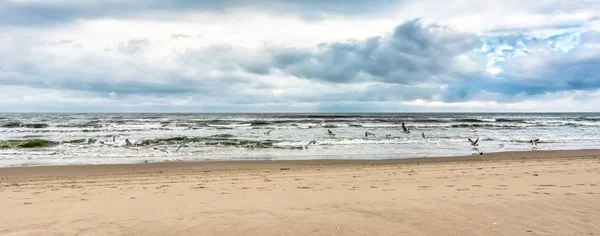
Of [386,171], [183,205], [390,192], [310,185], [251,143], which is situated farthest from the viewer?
[251,143]

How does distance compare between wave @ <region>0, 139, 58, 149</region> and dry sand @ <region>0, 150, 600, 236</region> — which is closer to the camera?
dry sand @ <region>0, 150, 600, 236</region>

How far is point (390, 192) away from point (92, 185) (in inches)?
254

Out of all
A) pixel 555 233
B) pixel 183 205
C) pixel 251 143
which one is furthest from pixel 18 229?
pixel 251 143

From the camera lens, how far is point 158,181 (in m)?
9.24

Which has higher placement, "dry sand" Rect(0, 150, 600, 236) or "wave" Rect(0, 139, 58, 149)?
"dry sand" Rect(0, 150, 600, 236)

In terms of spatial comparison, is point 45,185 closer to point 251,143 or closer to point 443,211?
point 443,211

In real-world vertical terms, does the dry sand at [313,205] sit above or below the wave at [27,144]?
above

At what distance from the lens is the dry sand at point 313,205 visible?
4.35 metres

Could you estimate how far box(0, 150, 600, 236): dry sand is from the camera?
4.35 m

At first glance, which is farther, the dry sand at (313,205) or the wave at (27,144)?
the wave at (27,144)

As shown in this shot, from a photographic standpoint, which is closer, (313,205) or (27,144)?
(313,205)

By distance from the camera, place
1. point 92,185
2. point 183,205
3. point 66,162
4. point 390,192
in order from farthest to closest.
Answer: point 66,162 → point 92,185 → point 390,192 → point 183,205

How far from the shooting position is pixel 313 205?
218 inches

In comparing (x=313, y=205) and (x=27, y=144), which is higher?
(x=313, y=205)
